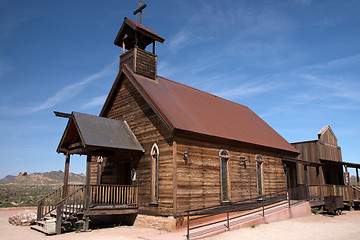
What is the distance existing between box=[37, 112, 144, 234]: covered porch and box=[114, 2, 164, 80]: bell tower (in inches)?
132

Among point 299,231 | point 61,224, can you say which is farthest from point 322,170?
point 61,224

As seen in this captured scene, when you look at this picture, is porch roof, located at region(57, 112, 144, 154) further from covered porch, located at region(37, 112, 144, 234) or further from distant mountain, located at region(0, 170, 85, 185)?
distant mountain, located at region(0, 170, 85, 185)

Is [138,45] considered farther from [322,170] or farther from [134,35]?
[322,170]

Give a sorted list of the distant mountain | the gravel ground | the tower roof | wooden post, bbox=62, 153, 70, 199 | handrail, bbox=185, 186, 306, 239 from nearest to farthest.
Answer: the gravel ground, handrail, bbox=185, 186, 306, 239, wooden post, bbox=62, 153, 70, 199, the tower roof, the distant mountain

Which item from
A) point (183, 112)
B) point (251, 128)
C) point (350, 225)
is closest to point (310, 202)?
point (350, 225)

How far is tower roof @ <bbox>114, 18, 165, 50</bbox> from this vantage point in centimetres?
1753

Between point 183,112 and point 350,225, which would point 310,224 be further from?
point 183,112

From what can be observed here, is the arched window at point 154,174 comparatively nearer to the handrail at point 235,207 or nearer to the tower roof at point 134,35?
the handrail at point 235,207

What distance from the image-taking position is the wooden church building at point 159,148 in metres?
13.3

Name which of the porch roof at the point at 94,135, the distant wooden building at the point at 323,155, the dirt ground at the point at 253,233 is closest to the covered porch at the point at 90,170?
the porch roof at the point at 94,135

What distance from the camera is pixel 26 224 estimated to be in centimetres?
1504

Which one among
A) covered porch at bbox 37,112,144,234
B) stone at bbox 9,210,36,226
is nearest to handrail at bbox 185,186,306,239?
covered porch at bbox 37,112,144,234

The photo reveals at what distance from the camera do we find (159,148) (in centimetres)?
1395

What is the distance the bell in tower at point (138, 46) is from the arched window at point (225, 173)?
5967 millimetres
